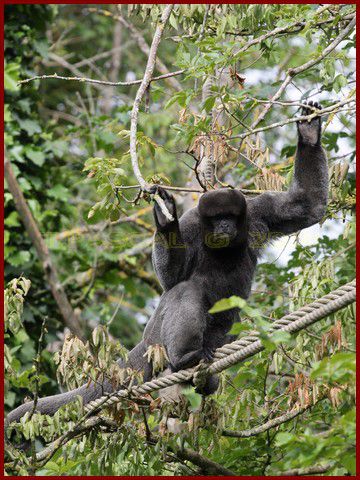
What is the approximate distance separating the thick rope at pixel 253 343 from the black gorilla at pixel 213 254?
50 centimetres

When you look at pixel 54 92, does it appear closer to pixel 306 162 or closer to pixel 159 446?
pixel 306 162

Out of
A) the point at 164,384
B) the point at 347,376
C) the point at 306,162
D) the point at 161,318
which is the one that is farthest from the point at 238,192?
the point at 347,376

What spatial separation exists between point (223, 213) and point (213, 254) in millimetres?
491

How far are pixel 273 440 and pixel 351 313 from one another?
1.08 meters

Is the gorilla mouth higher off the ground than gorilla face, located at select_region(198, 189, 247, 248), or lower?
lower

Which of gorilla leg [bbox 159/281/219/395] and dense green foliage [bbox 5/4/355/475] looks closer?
dense green foliage [bbox 5/4/355/475]

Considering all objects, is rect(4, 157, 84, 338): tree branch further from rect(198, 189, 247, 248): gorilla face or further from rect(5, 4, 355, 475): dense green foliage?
rect(198, 189, 247, 248): gorilla face

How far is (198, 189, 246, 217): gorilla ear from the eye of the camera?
6.43 m

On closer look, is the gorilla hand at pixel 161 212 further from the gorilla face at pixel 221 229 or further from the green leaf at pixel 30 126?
the green leaf at pixel 30 126

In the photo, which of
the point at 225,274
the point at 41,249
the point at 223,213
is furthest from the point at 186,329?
the point at 41,249

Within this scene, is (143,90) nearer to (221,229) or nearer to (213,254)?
(221,229)

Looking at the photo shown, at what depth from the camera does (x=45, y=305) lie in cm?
1107

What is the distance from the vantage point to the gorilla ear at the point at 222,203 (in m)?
6.43

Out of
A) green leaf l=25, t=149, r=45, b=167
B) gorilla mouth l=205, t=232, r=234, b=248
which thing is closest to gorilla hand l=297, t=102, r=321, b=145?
gorilla mouth l=205, t=232, r=234, b=248
